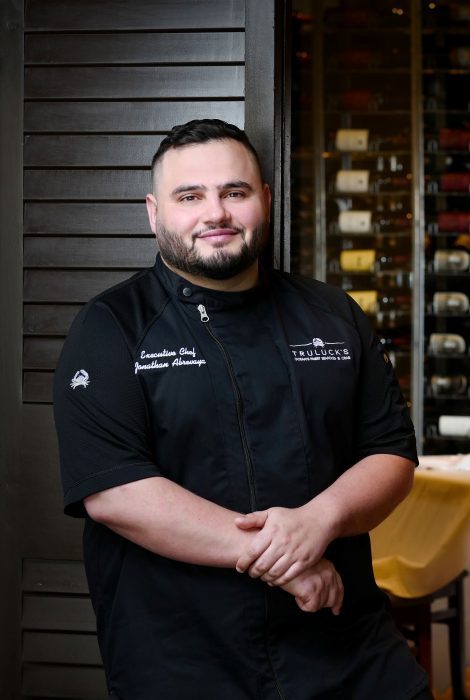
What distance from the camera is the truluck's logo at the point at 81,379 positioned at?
1701 mm

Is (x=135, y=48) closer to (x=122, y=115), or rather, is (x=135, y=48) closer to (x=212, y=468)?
(x=122, y=115)

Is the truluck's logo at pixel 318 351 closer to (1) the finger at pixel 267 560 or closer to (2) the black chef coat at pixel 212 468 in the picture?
(2) the black chef coat at pixel 212 468

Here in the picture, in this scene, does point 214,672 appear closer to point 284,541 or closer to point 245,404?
point 284,541

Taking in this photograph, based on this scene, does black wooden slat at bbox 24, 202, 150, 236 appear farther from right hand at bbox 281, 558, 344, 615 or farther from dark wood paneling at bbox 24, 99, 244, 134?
right hand at bbox 281, 558, 344, 615

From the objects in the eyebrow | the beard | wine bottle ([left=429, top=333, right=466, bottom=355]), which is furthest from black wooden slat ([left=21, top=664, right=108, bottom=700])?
wine bottle ([left=429, top=333, right=466, bottom=355])

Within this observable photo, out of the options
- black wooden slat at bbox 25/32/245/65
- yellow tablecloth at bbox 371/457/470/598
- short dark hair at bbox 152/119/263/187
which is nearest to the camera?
short dark hair at bbox 152/119/263/187

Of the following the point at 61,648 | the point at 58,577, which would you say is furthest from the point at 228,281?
the point at 61,648

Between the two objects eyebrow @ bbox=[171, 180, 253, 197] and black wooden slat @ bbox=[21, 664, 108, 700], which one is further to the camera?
black wooden slat @ bbox=[21, 664, 108, 700]

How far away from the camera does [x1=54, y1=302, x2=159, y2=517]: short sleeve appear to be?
1.65 meters

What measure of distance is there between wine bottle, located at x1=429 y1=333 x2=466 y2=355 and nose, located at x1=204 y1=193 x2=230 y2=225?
4.34 metres

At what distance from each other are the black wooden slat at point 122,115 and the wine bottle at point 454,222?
12.9 feet

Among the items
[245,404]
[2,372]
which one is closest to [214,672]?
[245,404]

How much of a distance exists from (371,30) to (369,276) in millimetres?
1539

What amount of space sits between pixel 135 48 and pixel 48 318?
0.64 m
